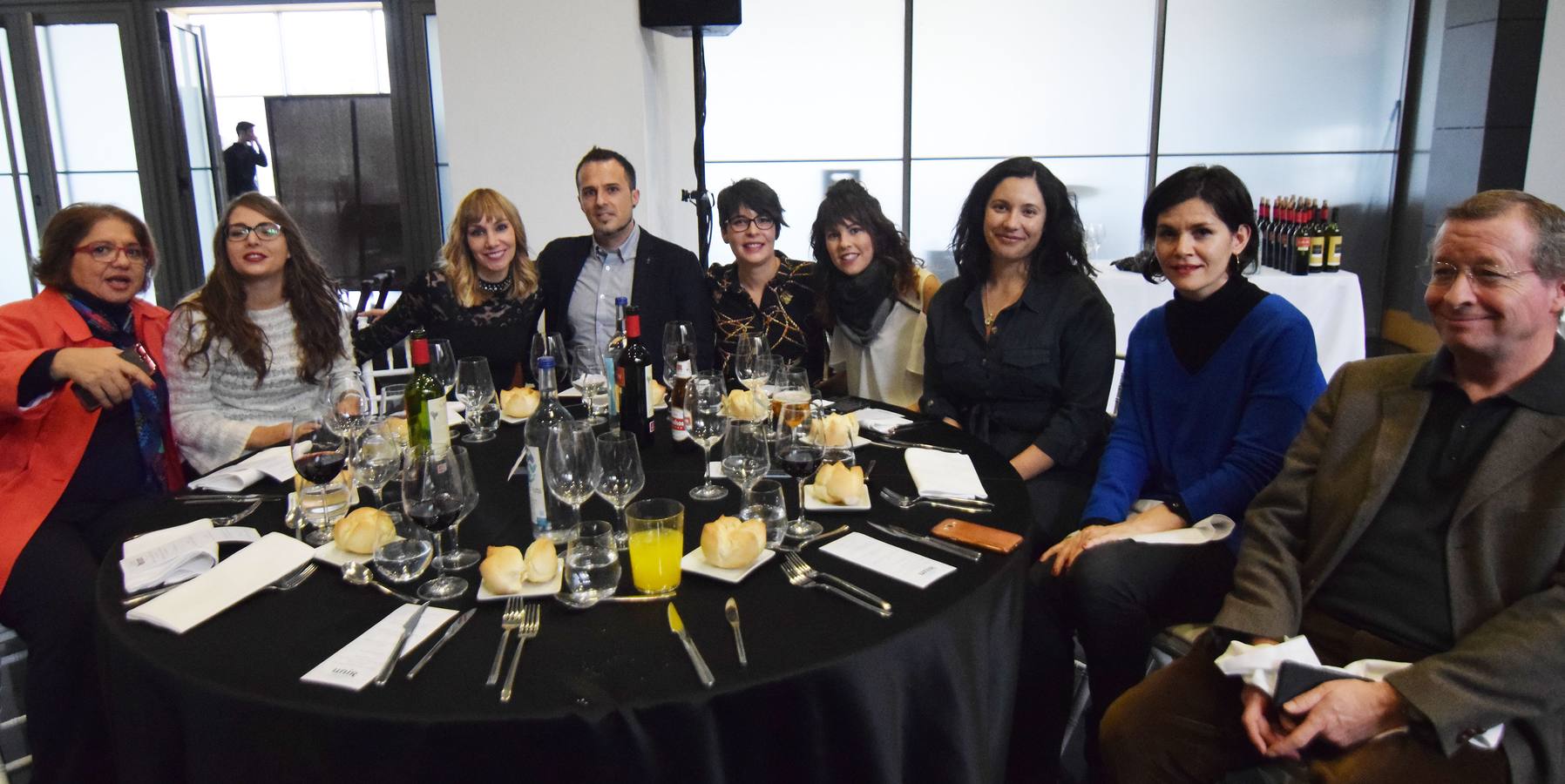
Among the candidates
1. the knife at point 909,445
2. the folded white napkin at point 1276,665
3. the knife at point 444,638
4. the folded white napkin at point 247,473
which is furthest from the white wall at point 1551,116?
the folded white napkin at point 247,473

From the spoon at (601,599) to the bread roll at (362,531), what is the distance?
35 centimetres

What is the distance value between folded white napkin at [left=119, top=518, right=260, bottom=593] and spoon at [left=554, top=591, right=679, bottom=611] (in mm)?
603

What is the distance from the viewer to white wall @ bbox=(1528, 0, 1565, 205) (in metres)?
4.17

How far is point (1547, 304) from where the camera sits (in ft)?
4.61

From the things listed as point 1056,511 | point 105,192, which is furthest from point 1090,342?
point 105,192

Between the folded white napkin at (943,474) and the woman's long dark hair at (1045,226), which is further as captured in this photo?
the woman's long dark hair at (1045,226)

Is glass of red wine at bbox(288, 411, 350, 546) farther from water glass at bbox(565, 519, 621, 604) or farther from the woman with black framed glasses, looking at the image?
water glass at bbox(565, 519, 621, 604)

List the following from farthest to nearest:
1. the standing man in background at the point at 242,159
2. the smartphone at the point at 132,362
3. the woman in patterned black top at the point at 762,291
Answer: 1. the standing man in background at the point at 242,159
2. the woman in patterned black top at the point at 762,291
3. the smartphone at the point at 132,362

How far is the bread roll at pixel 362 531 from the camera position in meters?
1.41

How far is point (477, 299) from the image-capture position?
297 centimetres

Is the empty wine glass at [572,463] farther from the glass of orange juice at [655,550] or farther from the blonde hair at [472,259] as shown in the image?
the blonde hair at [472,259]

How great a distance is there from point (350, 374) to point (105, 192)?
4333 millimetres

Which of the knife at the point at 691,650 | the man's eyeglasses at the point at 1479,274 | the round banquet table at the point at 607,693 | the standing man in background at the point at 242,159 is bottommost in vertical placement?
the round banquet table at the point at 607,693

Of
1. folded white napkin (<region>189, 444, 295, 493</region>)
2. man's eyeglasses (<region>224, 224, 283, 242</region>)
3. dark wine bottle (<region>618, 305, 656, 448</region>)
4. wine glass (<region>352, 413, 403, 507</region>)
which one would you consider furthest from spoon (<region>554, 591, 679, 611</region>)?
man's eyeglasses (<region>224, 224, 283, 242</region>)
